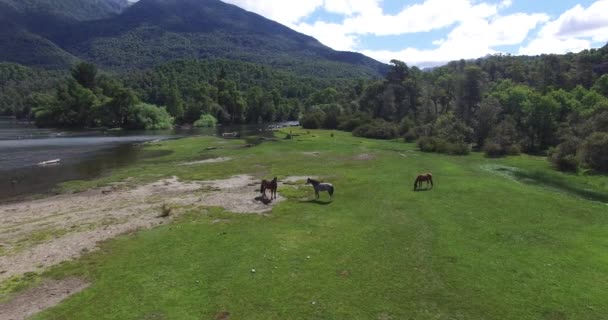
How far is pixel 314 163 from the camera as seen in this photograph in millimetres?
53969

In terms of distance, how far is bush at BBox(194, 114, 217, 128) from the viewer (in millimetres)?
170000

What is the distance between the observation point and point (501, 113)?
302 ft

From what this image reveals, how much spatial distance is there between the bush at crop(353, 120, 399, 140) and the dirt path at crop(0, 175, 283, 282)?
220 ft

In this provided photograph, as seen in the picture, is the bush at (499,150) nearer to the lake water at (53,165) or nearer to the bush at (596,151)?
the bush at (596,151)

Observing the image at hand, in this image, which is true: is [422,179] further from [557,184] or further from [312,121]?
[312,121]

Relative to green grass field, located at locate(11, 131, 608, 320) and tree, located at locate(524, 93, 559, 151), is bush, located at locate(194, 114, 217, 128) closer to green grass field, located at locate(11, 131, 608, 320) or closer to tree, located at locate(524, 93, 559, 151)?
tree, located at locate(524, 93, 559, 151)

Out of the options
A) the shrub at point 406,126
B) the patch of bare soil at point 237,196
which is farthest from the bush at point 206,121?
the patch of bare soil at point 237,196

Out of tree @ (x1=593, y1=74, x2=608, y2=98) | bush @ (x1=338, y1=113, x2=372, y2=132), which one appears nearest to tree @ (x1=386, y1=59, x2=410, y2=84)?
bush @ (x1=338, y1=113, x2=372, y2=132)

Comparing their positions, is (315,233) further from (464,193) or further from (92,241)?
(464,193)

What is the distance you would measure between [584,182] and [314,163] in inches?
1271

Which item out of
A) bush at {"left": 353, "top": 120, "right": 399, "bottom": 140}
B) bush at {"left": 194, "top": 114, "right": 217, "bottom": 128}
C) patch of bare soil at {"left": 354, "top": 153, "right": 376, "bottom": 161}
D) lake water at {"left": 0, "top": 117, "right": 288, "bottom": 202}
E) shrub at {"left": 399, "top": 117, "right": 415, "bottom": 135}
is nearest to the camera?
lake water at {"left": 0, "top": 117, "right": 288, "bottom": 202}

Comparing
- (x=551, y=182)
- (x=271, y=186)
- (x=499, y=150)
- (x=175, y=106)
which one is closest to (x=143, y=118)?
(x=175, y=106)

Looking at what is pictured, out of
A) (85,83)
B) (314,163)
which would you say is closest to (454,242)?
(314,163)

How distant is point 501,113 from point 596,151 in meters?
40.3
